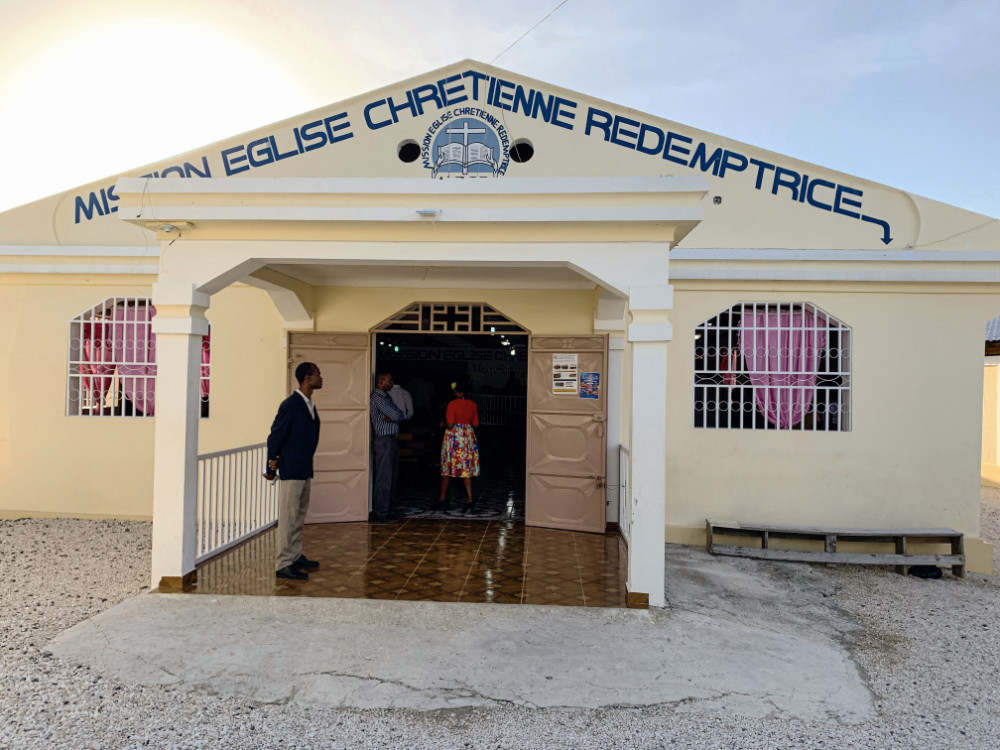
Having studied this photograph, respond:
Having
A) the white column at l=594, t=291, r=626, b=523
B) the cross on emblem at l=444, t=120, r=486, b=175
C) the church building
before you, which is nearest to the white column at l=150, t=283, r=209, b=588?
the church building

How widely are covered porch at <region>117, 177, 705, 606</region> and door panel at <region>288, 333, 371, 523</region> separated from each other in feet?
7.82

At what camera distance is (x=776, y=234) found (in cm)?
755

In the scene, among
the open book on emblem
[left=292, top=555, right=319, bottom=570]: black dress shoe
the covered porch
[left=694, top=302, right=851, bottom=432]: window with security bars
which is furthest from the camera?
the open book on emblem

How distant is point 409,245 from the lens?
533 centimetres

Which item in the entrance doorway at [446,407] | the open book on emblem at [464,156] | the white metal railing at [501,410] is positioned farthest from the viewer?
the white metal railing at [501,410]

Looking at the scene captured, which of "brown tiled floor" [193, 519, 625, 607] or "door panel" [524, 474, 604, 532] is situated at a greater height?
"door panel" [524, 474, 604, 532]

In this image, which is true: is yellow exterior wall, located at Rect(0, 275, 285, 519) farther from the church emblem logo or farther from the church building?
the church emblem logo

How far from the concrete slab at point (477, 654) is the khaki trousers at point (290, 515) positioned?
23.8 inches

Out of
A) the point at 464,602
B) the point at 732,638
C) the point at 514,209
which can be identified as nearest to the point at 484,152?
the point at 514,209

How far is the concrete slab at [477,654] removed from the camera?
385cm

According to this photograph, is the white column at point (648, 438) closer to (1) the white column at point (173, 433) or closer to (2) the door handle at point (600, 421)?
(2) the door handle at point (600, 421)

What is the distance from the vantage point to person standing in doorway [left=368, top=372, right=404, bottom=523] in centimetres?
796

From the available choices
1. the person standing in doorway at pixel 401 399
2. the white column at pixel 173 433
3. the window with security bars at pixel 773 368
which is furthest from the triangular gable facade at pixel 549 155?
the white column at pixel 173 433

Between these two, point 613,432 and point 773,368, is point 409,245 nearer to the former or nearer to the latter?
point 613,432
